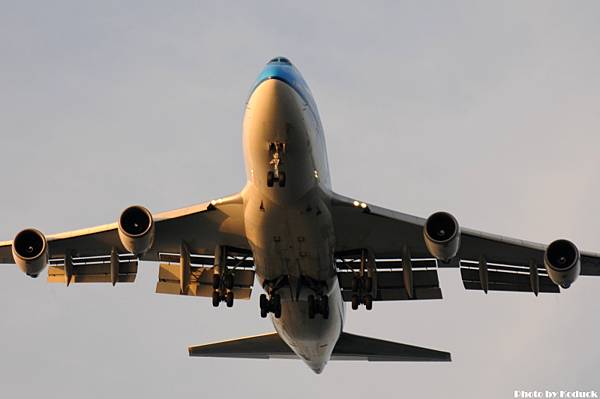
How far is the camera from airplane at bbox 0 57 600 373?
77.4 ft

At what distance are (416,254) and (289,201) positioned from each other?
5559 millimetres

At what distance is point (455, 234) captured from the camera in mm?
24266

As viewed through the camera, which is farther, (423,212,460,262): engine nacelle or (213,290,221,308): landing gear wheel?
(213,290,221,308): landing gear wheel

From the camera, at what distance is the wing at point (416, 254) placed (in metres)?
26.1

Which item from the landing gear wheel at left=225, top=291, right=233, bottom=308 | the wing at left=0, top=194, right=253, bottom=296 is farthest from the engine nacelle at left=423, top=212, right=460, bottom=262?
the landing gear wheel at left=225, top=291, right=233, bottom=308

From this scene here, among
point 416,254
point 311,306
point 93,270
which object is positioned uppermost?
point 416,254

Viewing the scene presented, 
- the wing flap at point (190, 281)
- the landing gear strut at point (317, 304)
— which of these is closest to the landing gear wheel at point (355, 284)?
the landing gear strut at point (317, 304)

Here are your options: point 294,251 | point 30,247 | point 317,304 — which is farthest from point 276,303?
point 30,247

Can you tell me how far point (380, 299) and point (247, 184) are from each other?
21.5ft

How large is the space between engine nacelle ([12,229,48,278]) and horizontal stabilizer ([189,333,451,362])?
18.3 ft

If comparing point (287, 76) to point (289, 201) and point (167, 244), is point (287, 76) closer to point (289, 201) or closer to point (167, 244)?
point (289, 201)

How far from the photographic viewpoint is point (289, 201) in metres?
23.7

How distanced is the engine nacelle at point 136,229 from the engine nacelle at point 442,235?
6.03m

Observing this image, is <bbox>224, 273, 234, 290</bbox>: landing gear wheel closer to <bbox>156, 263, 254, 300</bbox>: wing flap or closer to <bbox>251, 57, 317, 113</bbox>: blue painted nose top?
<bbox>156, 263, 254, 300</bbox>: wing flap
